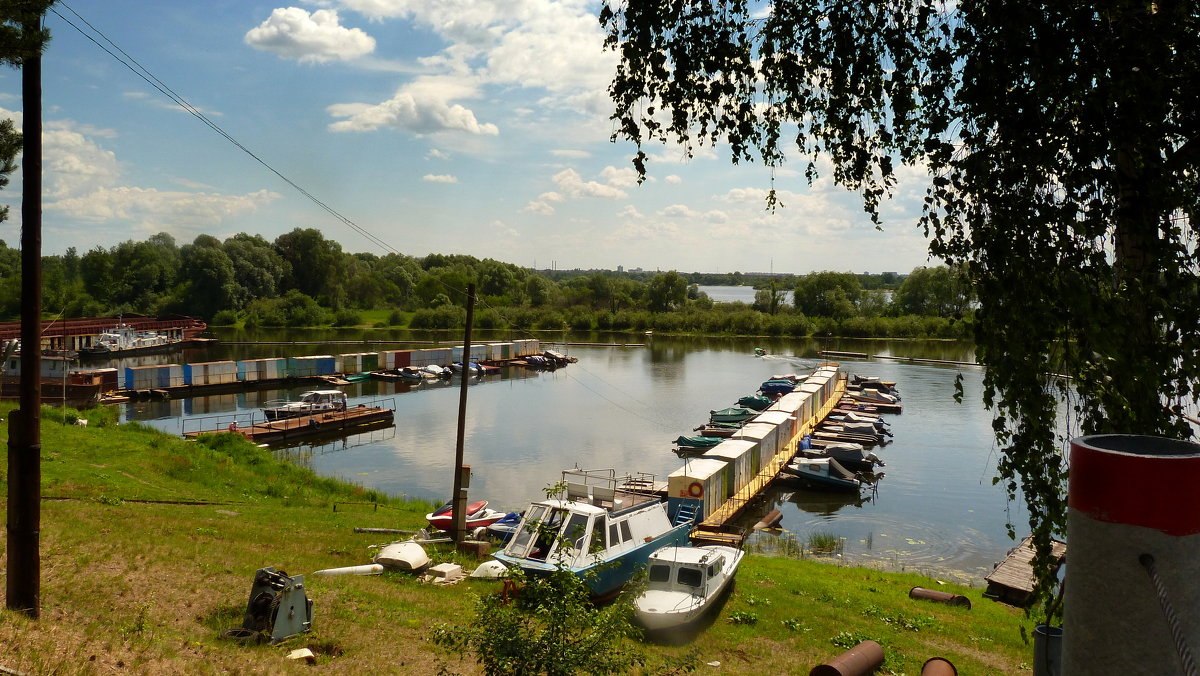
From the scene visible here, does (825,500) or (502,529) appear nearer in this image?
(502,529)

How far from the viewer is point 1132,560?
2.17 meters

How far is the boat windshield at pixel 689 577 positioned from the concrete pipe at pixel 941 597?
613 centimetres

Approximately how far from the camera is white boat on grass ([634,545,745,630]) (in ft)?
44.1

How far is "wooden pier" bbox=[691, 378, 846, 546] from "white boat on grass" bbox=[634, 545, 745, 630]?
507cm

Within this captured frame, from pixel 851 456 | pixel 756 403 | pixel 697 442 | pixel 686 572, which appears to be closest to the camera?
pixel 686 572

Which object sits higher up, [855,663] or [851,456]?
[855,663]

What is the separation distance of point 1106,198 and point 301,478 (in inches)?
1108

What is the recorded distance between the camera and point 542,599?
20.4 feet

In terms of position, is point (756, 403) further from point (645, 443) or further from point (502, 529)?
point (502, 529)

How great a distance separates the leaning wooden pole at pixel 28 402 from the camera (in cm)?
862

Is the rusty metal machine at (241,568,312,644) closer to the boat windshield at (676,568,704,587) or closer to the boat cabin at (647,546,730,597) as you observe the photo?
the boat cabin at (647,546,730,597)

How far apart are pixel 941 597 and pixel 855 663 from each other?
25.9ft

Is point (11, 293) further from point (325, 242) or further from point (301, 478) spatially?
point (301, 478)

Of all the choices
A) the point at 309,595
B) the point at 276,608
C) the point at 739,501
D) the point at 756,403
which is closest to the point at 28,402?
the point at 276,608
